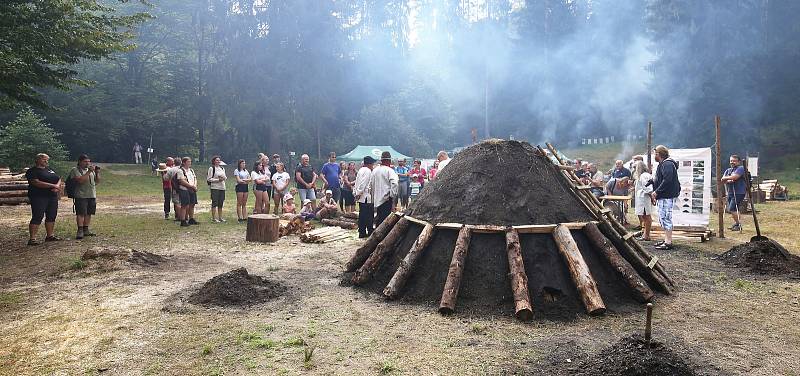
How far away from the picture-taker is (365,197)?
11312mm

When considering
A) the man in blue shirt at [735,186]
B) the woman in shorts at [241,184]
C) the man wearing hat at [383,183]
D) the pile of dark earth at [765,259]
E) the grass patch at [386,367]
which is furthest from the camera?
Result: the woman in shorts at [241,184]

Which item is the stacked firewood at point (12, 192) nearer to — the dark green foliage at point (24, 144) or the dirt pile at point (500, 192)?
the dark green foliage at point (24, 144)

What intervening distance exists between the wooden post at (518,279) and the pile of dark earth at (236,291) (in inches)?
129

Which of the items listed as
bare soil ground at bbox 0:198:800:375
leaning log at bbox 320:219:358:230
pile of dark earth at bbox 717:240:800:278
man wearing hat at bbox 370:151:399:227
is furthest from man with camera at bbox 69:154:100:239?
pile of dark earth at bbox 717:240:800:278

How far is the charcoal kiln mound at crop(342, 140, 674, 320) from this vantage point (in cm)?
603

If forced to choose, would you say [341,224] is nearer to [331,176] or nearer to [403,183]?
[331,176]

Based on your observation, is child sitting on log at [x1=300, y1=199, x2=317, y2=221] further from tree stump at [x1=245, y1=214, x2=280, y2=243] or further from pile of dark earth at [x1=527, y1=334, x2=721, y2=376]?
pile of dark earth at [x1=527, y1=334, x2=721, y2=376]

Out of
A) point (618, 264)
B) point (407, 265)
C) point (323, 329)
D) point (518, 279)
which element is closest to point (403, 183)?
point (407, 265)

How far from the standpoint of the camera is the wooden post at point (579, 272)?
5.74m

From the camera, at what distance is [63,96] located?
32.8 metres

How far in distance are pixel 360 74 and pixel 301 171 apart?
87.0 ft

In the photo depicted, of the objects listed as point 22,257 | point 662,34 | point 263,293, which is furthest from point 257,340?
point 662,34

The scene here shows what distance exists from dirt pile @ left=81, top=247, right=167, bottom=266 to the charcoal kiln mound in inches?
152

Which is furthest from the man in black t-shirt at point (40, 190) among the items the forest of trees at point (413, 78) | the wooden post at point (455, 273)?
the forest of trees at point (413, 78)
